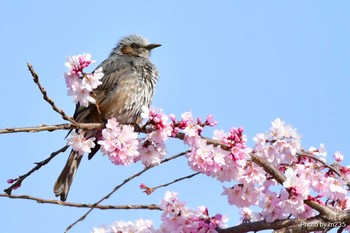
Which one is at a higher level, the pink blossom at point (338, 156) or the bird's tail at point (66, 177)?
the bird's tail at point (66, 177)

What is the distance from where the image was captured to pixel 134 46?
7.07 metres

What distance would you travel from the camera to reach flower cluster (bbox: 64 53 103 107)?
130 inches

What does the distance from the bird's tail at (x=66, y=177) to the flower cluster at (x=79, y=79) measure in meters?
2.03

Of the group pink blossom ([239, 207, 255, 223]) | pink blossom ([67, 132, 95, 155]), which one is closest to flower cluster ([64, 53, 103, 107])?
pink blossom ([67, 132, 95, 155])

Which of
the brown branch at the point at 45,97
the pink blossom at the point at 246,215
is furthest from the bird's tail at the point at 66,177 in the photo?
the brown branch at the point at 45,97

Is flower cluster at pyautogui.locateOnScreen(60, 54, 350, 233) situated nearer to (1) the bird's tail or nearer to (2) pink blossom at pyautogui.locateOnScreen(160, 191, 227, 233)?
(2) pink blossom at pyautogui.locateOnScreen(160, 191, 227, 233)

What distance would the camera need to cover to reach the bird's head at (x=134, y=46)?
6.96 metres

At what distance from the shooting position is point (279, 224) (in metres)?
3.45

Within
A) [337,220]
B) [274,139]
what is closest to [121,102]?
[274,139]

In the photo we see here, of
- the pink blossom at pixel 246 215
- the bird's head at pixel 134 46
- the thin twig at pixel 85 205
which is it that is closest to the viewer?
the thin twig at pixel 85 205

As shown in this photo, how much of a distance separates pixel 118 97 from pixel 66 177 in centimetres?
96

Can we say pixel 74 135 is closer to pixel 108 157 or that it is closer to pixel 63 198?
pixel 108 157

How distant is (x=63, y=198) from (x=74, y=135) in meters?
1.79

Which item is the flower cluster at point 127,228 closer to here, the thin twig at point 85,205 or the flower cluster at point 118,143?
the thin twig at point 85,205
